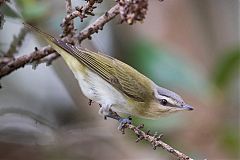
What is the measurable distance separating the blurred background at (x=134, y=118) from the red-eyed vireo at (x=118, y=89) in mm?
203

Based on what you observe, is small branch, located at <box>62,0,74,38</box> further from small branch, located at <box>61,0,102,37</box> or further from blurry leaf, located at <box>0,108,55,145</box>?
blurry leaf, located at <box>0,108,55,145</box>

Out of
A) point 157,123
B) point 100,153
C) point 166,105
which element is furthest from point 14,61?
point 100,153

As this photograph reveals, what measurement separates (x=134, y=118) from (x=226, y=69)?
1.61 feet

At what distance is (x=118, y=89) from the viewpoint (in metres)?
1.80

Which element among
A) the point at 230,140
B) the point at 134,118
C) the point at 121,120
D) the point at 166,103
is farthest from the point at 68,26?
the point at 230,140

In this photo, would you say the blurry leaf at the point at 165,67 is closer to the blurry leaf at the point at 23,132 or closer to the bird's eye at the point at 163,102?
the blurry leaf at the point at 23,132

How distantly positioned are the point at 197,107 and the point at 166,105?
3.43ft

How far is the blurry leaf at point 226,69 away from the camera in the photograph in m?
2.46

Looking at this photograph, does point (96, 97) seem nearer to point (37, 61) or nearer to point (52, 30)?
point (37, 61)

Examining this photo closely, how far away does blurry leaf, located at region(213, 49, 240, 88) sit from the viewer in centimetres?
246

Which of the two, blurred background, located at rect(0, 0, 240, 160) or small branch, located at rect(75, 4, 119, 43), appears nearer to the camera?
small branch, located at rect(75, 4, 119, 43)

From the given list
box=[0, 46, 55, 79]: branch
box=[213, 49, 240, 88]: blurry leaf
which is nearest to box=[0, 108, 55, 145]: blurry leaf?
box=[0, 46, 55, 79]: branch

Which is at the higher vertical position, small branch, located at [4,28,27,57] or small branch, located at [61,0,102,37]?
small branch, located at [4,28,27,57]

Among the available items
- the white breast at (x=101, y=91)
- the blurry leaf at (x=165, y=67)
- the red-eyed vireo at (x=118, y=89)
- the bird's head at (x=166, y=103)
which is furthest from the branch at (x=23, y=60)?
the blurry leaf at (x=165, y=67)
